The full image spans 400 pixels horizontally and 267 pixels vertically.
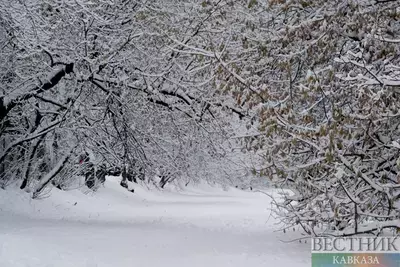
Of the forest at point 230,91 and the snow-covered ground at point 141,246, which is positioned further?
the snow-covered ground at point 141,246

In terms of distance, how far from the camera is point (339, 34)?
6871 millimetres

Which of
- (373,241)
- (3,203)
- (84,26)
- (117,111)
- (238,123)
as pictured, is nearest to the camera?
(373,241)

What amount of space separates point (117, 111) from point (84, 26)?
223 centimetres

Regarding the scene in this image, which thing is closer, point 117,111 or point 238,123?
point 117,111

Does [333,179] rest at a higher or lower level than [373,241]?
higher

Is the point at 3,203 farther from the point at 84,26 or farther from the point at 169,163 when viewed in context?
the point at 84,26

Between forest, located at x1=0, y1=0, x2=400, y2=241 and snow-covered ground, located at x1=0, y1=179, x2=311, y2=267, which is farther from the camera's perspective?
snow-covered ground, located at x1=0, y1=179, x2=311, y2=267

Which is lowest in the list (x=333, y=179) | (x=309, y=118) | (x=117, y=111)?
(x=333, y=179)

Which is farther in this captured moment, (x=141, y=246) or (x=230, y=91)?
(x=141, y=246)

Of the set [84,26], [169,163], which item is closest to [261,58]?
[84,26]

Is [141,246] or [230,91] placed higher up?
[230,91]

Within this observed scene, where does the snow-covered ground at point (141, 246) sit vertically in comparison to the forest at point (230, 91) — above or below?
below

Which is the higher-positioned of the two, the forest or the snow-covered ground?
the forest

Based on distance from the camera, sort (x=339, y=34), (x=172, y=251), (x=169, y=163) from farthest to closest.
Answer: (x=169, y=163) → (x=172, y=251) → (x=339, y=34)
